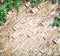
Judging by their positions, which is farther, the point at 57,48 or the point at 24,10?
the point at 24,10

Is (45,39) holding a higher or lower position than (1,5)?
lower

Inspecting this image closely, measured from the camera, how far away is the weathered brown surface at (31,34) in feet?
18.0

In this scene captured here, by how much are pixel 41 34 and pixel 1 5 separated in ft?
4.72

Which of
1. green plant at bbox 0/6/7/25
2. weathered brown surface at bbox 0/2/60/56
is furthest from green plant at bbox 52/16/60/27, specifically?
green plant at bbox 0/6/7/25

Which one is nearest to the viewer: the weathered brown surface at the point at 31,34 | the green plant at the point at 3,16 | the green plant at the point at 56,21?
the weathered brown surface at the point at 31,34

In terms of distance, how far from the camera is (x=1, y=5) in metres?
6.49

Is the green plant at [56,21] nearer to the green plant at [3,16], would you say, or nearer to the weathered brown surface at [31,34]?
the weathered brown surface at [31,34]

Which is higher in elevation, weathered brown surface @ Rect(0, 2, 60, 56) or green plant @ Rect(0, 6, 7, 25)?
green plant @ Rect(0, 6, 7, 25)

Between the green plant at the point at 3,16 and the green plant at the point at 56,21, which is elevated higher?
the green plant at the point at 3,16

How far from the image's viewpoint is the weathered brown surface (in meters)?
5.50

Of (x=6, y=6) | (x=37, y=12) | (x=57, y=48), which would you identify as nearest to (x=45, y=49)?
(x=57, y=48)

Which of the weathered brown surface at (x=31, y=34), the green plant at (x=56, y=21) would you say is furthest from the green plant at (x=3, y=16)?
the green plant at (x=56, y=21)

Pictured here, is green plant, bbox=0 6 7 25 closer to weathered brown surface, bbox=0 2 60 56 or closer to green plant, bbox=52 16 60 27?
weathered brown surface, bbox=0 2 60 56

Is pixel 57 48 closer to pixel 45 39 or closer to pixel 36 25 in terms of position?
pixel 45 39
